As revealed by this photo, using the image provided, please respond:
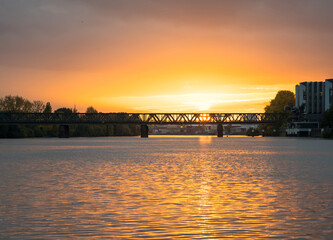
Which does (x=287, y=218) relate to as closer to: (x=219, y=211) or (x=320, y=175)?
(x=219, y=211)

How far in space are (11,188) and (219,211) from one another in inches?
569

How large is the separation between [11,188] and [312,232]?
19.6m

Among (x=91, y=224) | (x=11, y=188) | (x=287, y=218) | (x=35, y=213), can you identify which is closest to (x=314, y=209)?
(x=287, y=218)

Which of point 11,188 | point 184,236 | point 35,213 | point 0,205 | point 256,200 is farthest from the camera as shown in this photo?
point 11,188

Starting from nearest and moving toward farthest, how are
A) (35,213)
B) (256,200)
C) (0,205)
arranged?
(35,213)
(0,205)
(256,200)

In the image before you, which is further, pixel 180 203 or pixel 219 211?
pixel 180 203

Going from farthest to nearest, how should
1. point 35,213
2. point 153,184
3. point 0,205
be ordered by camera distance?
1. point 153,184
2. point 0,205
3. point 35,213

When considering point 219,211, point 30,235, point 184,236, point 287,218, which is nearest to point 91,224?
point 30,235

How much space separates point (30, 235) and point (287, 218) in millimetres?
9404

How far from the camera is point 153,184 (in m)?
33.9

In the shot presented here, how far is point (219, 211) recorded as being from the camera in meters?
22.0

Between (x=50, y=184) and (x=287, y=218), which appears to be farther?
(x=50, y=184)

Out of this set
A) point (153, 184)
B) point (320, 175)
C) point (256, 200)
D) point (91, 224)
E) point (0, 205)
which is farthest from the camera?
point (320, 175)

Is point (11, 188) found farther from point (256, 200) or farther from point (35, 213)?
point (256, 200)
